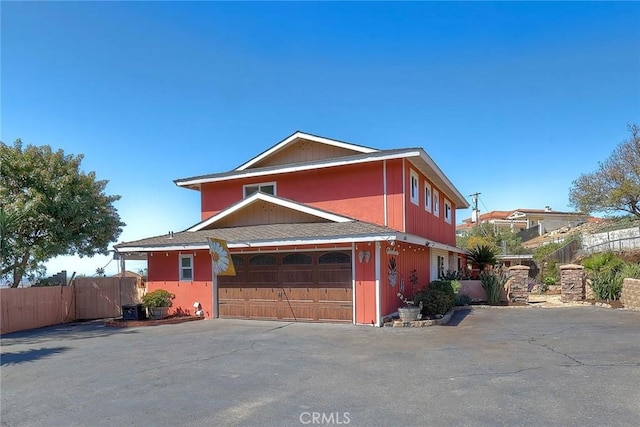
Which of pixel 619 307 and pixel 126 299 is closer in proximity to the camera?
pixel 619 307

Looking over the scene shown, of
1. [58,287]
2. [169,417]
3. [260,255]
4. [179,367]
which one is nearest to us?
[169,417]

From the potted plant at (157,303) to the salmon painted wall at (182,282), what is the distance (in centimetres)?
70

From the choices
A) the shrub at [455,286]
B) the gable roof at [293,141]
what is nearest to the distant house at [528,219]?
the shrub at [455,286]

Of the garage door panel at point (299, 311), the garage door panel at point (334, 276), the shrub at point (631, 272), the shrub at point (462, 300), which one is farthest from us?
the shrub at point (462, 300)

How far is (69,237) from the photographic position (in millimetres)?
19094

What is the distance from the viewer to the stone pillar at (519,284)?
19828mm

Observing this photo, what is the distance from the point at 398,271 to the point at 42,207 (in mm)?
13744

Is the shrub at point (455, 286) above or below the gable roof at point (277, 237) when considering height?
below

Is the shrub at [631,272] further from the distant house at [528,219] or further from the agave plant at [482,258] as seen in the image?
the distant house at [528,219]

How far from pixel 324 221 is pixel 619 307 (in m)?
11.1

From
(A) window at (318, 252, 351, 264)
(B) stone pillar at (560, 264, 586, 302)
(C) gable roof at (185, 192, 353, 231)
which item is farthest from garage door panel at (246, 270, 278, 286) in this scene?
(B) stone pillar at (560, 264, 586, 302)

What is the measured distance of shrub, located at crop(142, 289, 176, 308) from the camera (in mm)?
16125

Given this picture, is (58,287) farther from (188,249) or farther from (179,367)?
(179,367)

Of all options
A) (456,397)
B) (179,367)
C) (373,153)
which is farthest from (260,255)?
(456,397)
